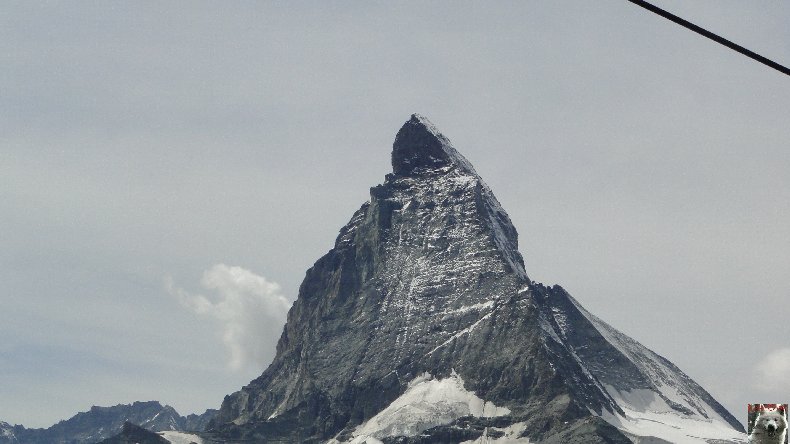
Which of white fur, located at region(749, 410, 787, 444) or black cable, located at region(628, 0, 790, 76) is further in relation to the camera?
white fur, located at region(749, 410, 787, 444)

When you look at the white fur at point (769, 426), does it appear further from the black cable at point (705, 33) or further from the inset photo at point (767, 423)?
the black cable at point (705, 33)

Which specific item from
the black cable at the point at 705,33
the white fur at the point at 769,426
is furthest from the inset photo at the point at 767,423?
the black cable at the point at 705,33

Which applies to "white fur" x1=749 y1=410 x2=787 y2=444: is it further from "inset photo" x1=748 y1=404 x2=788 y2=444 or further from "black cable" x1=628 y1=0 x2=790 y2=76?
"black cable" x1=628 y1=0 x2=790 y2=76

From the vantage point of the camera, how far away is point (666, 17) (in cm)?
3869

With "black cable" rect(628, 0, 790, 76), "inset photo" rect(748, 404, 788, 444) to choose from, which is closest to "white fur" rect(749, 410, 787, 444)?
"inset photo" rect(748, 404, 788, 444)

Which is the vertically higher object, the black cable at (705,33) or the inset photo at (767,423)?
the black cable at (705,33)

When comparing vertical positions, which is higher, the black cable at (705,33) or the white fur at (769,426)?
the black cable at (705,33)

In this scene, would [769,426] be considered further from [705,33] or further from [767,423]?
[705,33]

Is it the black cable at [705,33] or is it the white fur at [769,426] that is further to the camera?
the white fur at [769,426]

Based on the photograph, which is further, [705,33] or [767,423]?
[767,423]

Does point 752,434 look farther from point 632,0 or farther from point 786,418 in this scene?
point 632,0

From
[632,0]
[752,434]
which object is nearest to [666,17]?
[632,0]

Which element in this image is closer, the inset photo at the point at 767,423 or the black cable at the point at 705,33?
the black cable at the point at 705,33

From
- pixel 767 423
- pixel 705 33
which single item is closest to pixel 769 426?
pixel 767 423
